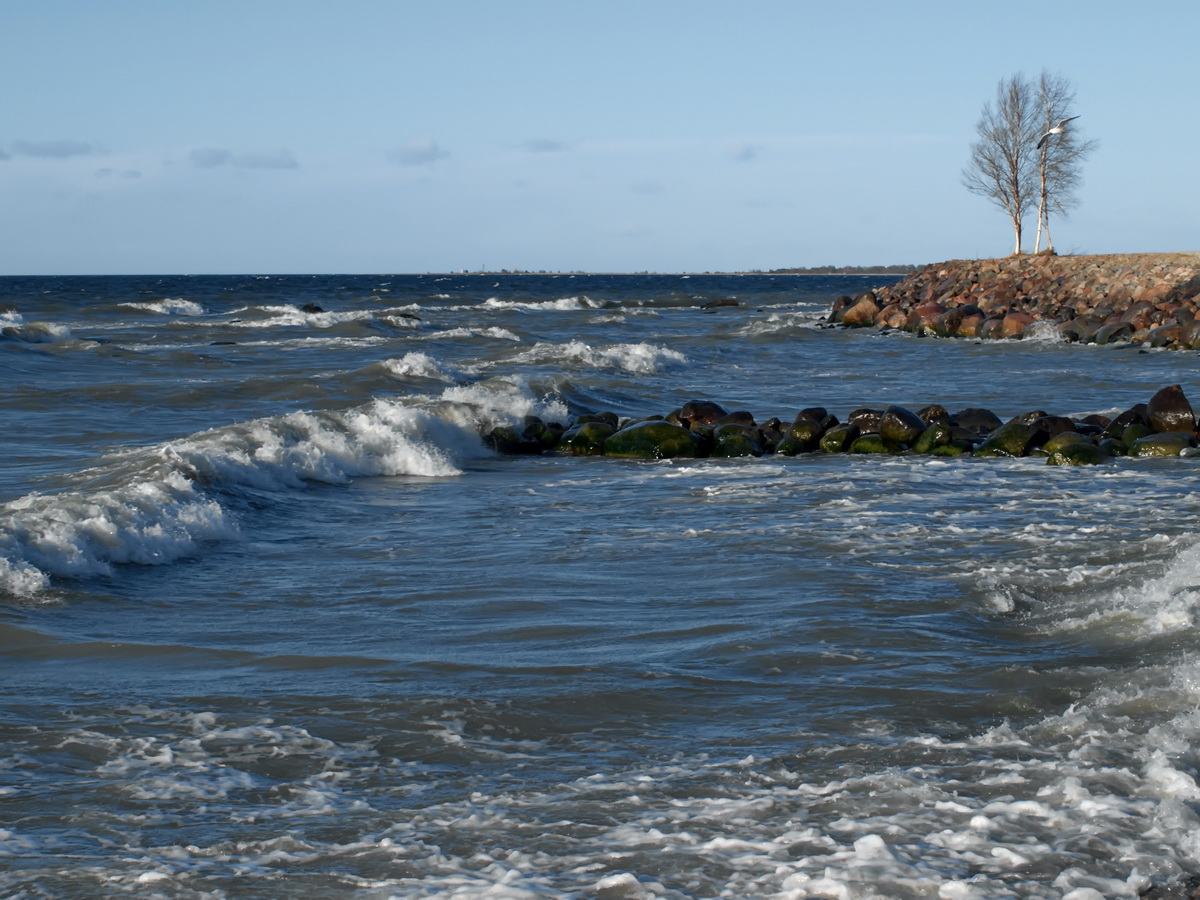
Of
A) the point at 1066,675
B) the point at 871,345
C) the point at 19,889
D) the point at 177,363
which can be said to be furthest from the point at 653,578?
the point at 871,345

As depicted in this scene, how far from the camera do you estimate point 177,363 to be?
23.7 m

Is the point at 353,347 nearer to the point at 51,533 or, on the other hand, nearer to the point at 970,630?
the point at 51,533

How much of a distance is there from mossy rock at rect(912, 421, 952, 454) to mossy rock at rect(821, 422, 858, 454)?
0.68m

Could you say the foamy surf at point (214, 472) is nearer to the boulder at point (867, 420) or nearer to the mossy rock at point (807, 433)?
the mossy rock at point (807, 433)

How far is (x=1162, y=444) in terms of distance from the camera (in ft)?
39.2

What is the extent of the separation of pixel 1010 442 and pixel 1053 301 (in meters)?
23.4

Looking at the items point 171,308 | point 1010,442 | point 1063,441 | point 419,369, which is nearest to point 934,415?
point 1010,442

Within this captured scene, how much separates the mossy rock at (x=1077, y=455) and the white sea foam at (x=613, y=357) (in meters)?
12.3

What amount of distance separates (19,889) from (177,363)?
70.9ft

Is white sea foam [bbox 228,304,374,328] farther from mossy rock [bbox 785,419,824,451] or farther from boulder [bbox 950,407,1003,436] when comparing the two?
boulder [bbox 950,407,1003,436]

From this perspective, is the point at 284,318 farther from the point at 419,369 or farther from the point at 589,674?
the point at 589,674

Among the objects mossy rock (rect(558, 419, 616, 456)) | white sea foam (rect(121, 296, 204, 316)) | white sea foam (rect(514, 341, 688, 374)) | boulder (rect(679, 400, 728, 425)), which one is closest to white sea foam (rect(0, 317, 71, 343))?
white sea foam (rect(514, 341, 688, 374))

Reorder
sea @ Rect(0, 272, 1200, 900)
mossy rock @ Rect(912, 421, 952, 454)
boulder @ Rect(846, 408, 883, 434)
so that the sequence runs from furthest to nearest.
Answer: boulder @ Rect(846, 408, 883, 434) < mossy rock @ Rect(912, 421, 952, 454) < sea @ Rect(0, 272, 1200, 900)

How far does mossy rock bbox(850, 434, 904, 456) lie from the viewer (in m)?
12.8
